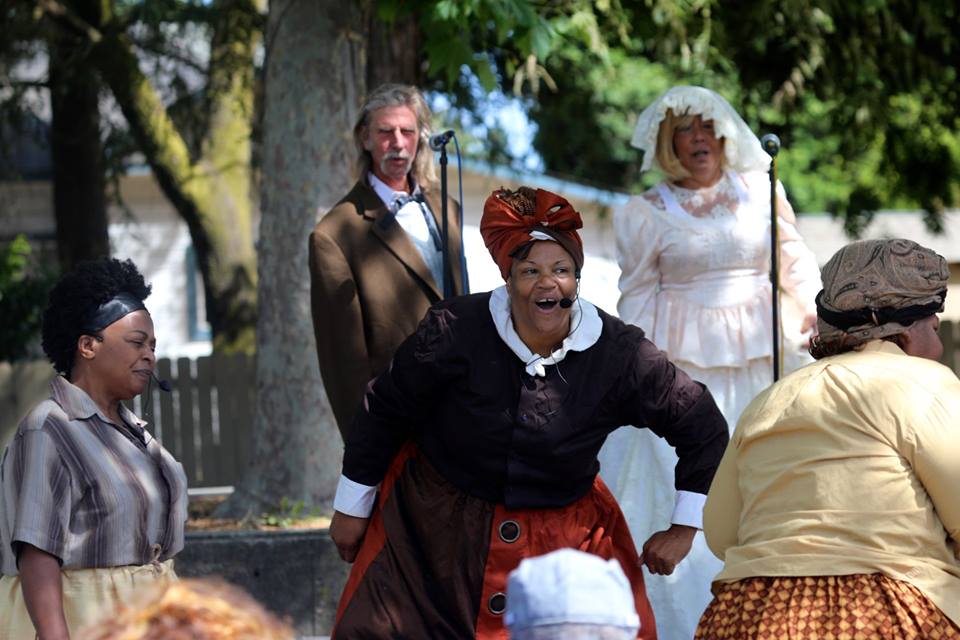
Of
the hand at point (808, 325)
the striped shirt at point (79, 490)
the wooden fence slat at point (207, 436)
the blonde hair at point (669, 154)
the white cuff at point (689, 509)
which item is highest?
the blonde hair at point (669, 154)

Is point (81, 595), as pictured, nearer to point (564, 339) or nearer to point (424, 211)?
point (564, 339)

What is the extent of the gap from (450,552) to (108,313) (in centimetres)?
115

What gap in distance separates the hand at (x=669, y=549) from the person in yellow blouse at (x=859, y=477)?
0.69 m

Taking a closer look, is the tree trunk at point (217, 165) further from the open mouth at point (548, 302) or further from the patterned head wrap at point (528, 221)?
the open mouth at point (548, 302)

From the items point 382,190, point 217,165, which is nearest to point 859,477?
point 382,190

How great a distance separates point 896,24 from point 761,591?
8372 mm

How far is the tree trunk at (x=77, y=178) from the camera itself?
1661 centimetres

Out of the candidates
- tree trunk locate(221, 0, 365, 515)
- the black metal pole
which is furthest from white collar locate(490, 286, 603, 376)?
tree trunk locate(221, 0, 365, 515)

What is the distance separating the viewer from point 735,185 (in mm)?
6277

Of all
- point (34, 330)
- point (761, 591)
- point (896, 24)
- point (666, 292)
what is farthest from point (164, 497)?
point (34, 330)

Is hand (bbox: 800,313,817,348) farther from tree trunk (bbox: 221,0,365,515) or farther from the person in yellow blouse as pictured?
tree trunk (bbox: 221,0,365,515)

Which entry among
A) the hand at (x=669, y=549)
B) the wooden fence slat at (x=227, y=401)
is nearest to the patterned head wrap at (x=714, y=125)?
the hand at (x=669, y=549)

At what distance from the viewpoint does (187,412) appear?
15.4 metres

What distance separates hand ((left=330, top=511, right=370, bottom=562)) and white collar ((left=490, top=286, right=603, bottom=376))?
71 centimetres
